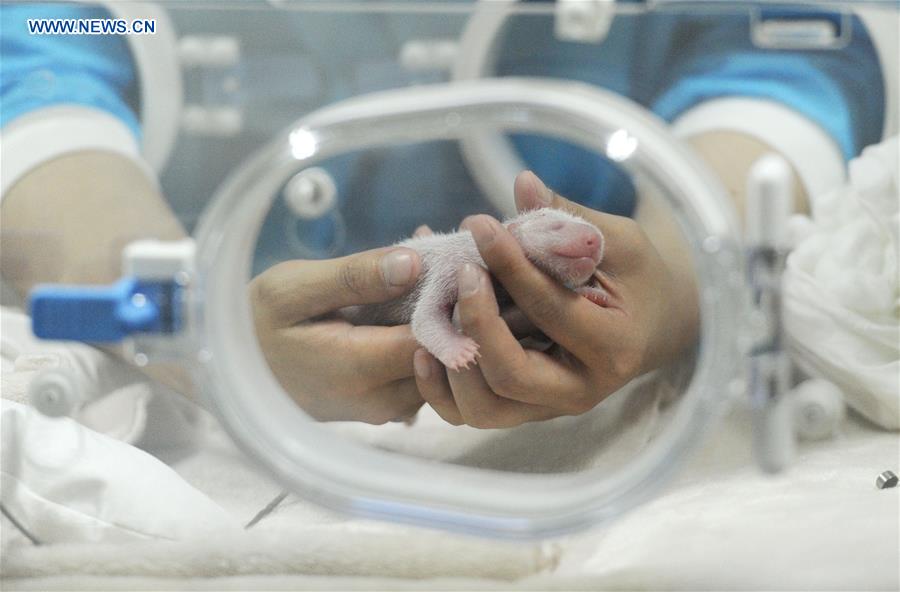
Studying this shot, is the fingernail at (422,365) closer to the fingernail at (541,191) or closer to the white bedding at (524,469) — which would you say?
the white bedding at (524,469)

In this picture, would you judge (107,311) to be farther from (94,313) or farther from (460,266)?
(460,266)

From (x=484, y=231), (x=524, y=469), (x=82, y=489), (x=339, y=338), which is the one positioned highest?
(x=484, y=231)

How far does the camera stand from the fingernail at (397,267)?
2.87 feet

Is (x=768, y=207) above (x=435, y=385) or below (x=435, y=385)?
above

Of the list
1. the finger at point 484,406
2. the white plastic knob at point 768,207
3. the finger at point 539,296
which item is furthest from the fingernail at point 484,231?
the white plastic knob at point 768,207

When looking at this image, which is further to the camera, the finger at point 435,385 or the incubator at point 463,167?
the finger at point 435,385

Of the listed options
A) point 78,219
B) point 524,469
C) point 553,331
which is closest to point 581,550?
point 524,469

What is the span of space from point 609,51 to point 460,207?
22 cm

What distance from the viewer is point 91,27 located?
2.56 ft

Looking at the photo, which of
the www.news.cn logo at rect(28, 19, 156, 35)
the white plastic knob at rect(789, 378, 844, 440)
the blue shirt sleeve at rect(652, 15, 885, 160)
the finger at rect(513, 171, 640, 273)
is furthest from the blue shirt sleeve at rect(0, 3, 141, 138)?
the white plastic knob at rect(789, 378, 844, 440)

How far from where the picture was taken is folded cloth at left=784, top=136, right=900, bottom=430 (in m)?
0.81

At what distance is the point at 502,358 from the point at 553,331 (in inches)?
2.6

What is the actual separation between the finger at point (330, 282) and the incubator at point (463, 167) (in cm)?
2

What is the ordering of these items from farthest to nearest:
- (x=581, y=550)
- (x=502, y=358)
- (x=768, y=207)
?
(x=502, y=358) < (x=581, y=550) < (x=768, y=207)
